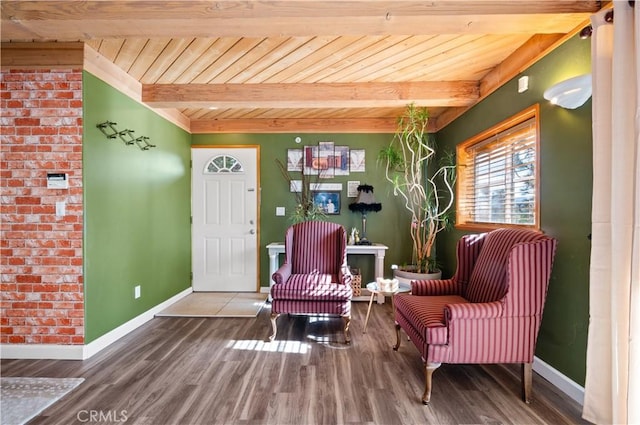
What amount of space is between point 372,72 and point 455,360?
2524 mm

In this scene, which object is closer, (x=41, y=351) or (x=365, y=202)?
(x=41, y=351)

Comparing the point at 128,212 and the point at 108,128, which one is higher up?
the point at 108,128

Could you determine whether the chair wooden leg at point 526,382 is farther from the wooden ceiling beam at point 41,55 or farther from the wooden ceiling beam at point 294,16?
the wooden ceiling beam at point 41,55

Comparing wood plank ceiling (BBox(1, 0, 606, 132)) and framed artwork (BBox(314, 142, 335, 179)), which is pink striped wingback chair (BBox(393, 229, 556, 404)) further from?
framed artwork (BBox(314, 142, 335, 179))

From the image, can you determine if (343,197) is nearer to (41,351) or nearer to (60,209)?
(60,209)

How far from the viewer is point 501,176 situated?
2855 millimetres

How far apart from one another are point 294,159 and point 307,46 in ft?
6.73

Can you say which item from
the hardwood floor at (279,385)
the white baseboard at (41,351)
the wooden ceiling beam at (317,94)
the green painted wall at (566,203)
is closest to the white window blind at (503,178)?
the green painted wall at (566,203)

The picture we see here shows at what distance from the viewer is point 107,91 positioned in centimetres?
273

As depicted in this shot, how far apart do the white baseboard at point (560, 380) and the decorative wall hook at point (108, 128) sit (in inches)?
155

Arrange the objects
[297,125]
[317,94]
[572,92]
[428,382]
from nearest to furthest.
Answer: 1. [572,92]
2. [428,382]
3. [317,94]
4. [297,125]

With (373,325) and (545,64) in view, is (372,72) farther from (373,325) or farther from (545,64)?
(373,325)

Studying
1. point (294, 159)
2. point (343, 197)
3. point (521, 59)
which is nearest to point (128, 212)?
point (294, 159)

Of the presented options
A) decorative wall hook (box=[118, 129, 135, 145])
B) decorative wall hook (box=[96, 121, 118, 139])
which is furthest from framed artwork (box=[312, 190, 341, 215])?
decorative wall hook (box=[96, 121, 118, 139])
